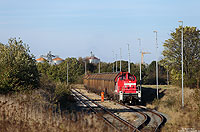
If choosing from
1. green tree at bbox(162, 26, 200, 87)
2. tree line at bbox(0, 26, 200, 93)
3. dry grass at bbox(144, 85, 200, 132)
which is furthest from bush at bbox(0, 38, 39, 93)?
green tree at bbox(162, 26, 200, 87)

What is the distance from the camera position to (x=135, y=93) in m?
28.4

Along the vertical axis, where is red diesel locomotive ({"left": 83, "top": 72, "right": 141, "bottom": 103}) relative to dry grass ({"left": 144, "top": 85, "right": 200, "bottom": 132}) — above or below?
above

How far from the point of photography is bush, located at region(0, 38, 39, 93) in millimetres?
23328

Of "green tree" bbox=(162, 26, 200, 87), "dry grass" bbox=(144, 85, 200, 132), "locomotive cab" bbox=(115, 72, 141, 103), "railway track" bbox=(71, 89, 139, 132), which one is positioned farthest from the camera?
"green tree" bbox=(162, 26, 200, 87)

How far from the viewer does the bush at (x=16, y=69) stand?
23.3 meters

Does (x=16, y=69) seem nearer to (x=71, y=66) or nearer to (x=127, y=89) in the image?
(x=127, y=89)

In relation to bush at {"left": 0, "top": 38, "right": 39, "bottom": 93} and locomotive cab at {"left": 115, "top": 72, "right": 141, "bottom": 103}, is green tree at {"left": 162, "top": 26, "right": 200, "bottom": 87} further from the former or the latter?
bush at {"left": 0, "top": 38, "right": 39, "bottom": 93}

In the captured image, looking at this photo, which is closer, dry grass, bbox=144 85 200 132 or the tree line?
dry grass, bbox=144 85 200 132

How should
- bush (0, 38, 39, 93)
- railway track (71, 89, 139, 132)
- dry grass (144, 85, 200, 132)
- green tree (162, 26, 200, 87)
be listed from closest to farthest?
railway track (71, 89, 139, 132) → dry grass (144, 85, 200, 132) → bush (0, 38, 39, 93) → green tree (162, 26, 200, 87)

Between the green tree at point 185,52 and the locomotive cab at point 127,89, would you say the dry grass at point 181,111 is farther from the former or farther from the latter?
the green tree at point 185,52

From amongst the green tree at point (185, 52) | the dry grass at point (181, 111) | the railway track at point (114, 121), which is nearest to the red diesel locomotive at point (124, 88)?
the dry grass at point (181, 111)

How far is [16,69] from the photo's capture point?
81.1 ft

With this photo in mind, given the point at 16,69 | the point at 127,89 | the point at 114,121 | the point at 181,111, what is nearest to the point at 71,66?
the point at 127,89

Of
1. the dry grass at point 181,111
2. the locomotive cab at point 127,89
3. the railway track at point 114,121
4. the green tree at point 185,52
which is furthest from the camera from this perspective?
the green tree at point 185,52
